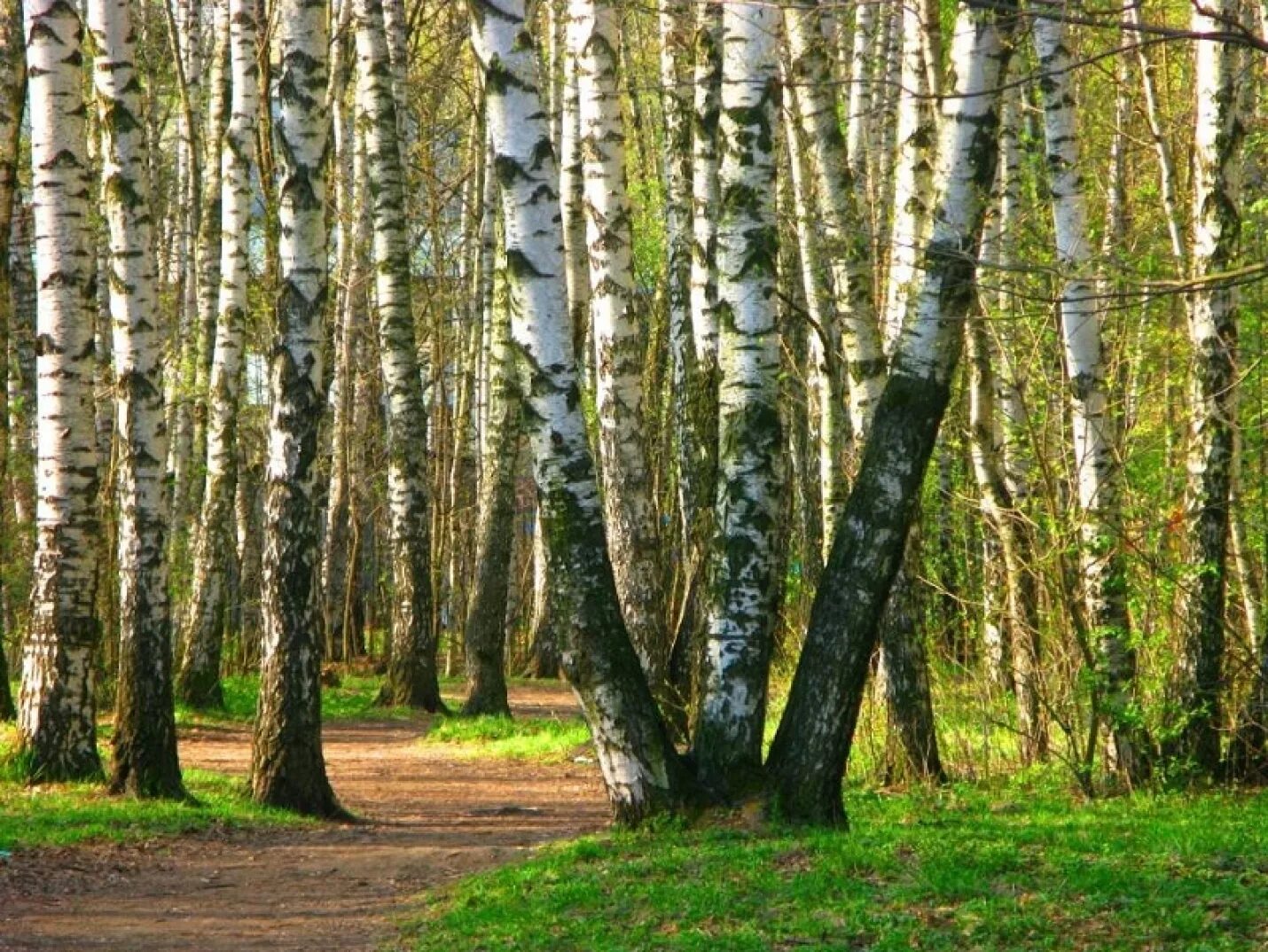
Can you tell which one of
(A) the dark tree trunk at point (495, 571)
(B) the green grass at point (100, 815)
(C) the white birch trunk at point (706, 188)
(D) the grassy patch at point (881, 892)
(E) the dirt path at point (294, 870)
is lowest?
(E) the dirt path at point (294, 870)

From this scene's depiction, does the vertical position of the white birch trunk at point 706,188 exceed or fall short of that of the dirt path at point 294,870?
it exceeds it

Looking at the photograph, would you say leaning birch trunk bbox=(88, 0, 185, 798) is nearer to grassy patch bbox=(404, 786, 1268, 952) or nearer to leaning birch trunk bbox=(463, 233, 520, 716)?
grassy patch bbox=(404, 786, 1268, 952)

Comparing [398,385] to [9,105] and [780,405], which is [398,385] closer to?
[9,105]

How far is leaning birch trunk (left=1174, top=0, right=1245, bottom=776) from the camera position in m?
10.5

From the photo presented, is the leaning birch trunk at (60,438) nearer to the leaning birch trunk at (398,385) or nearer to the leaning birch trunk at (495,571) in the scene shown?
the leaning birch trunk at (398,385)

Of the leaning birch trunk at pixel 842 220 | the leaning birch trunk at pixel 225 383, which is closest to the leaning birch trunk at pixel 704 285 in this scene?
the leaning birch trunk at pixel 842 220

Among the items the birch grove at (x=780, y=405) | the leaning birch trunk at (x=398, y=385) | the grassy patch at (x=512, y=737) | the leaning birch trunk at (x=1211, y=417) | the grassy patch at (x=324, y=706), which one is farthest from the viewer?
the leaning birch trunk at (x=398, y=385)

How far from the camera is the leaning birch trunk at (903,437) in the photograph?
8.09 metres

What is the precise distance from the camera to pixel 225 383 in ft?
59.6

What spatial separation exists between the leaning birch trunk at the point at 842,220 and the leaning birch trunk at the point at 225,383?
7.37 m

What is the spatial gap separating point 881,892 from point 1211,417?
16.5 ft

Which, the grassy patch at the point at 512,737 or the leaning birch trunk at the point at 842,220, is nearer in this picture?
the leaning birch trunk at the point at 842,220

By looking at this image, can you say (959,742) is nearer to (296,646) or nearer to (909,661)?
(909,661)

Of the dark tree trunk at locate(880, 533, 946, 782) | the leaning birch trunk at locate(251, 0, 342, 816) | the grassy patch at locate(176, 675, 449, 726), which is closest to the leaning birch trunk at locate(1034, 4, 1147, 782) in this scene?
the dark tree trunk at locate(880, 533, 946, 782)
